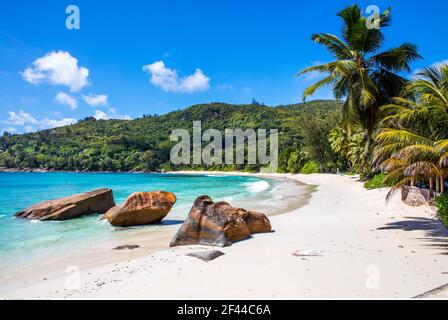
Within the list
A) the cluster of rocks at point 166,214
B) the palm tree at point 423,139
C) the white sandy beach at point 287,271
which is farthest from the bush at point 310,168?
the palm tree at point 423,139

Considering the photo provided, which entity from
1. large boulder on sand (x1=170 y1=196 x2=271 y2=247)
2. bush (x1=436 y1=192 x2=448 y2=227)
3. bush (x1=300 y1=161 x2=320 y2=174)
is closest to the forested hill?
bush (x1=300 y1=161 x2=320 y2=174)

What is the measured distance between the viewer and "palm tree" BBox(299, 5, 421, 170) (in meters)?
13.5

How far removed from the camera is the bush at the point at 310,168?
234ft

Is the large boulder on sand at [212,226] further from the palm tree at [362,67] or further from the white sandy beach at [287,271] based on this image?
the palm tree at [362,67]

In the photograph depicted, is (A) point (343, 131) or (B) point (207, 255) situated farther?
(A) point (343, 131)

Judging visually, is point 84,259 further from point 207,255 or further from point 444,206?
point 444,206

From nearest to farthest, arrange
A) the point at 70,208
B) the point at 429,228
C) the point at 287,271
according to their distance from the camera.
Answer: the point at 287,271, the point at 429,228, the point at 70,208

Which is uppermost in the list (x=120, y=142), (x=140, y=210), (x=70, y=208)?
(x=120, y=142)

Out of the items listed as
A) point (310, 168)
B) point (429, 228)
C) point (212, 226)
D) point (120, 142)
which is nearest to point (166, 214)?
point (212, 226)

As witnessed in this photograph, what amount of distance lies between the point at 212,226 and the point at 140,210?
6.10 m

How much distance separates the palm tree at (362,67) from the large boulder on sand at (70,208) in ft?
44.0

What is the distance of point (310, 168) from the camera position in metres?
73.4

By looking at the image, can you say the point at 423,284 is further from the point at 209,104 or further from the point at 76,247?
the point at 209,104
